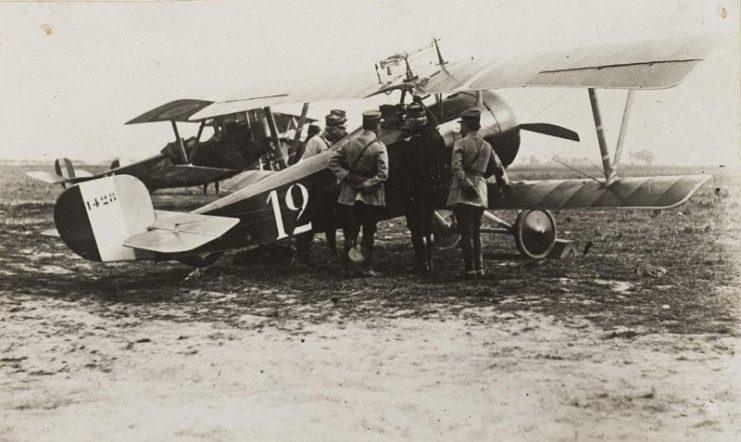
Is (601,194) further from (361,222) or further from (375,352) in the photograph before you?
(375,352)

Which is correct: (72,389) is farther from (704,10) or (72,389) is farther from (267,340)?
(704,10)

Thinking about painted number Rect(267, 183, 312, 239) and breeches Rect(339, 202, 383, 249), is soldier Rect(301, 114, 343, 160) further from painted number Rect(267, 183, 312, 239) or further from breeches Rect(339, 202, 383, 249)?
breeches Rect(339, 202, 383, 249)

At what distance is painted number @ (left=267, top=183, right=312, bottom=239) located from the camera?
6.60 meters

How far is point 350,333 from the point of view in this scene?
473 cm

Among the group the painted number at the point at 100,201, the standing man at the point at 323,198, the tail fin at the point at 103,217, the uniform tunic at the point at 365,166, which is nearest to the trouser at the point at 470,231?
the uniform tunic at the point at 365,166

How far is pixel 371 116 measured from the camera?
661 cm

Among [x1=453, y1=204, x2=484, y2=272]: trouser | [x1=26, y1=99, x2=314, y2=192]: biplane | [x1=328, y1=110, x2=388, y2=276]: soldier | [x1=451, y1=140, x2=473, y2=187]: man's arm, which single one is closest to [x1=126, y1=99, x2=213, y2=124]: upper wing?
[x1=26, y1=99, x2=314, y2=192]: biplane

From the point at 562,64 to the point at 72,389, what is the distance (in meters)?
5.22

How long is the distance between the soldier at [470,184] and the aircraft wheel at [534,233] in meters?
1.33

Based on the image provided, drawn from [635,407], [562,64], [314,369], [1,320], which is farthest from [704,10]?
[1,320]

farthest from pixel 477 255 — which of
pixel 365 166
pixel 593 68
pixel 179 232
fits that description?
pixel 179 232

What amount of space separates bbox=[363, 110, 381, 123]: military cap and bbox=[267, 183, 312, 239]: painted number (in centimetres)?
100

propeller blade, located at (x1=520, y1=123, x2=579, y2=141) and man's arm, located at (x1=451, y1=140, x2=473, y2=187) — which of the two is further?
propeller blade, located at (x1=520, y1=123, x2=579, y2=141)

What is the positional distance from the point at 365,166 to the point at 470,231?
1.29 meters
